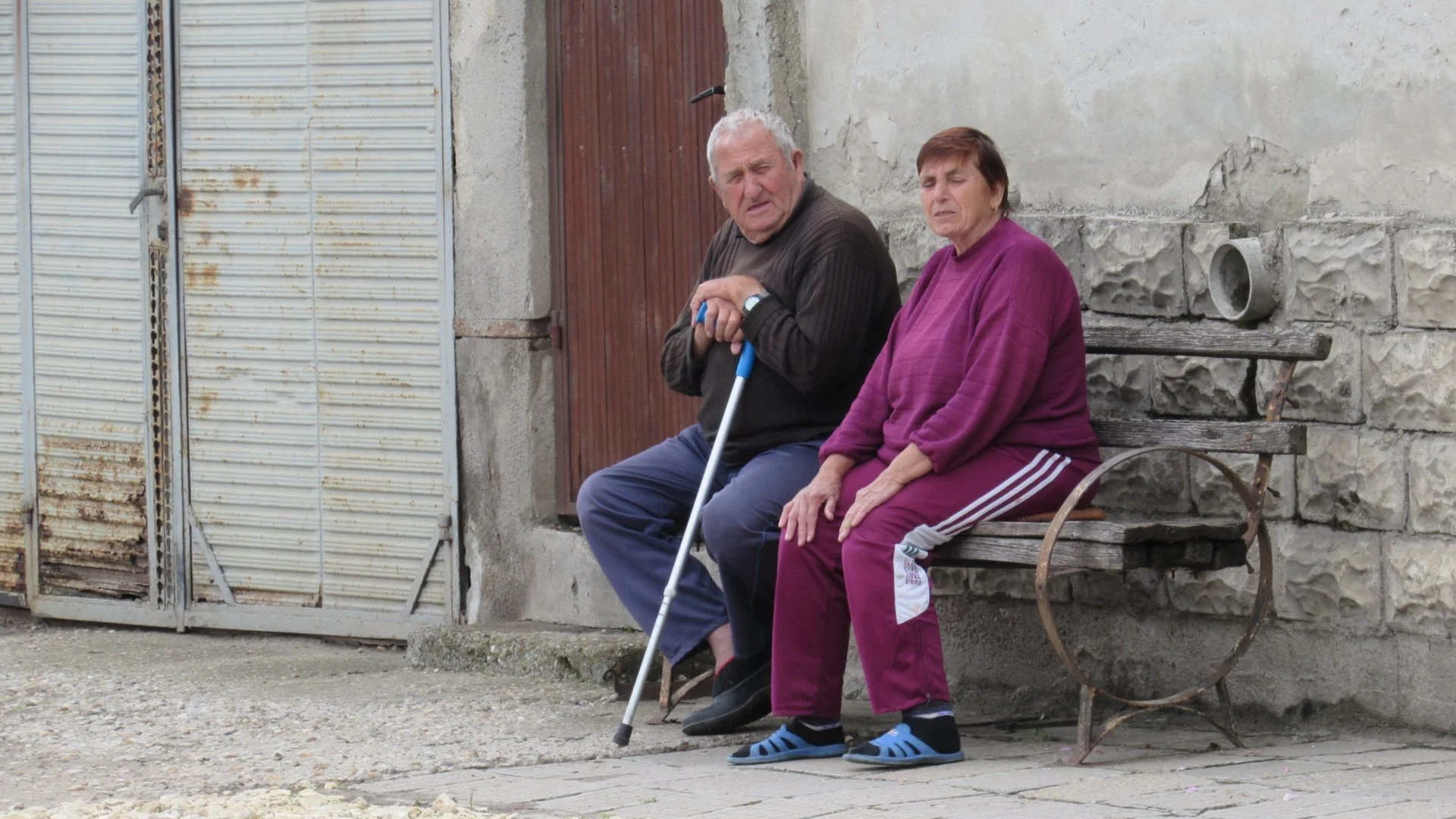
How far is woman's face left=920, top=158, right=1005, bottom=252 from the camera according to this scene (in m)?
4.59

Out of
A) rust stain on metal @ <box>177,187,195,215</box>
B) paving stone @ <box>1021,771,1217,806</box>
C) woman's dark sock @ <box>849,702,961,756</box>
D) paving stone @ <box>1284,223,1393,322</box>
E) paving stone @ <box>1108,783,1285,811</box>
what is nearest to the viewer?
paving stone @ <box>1108,783,1285,811</box>

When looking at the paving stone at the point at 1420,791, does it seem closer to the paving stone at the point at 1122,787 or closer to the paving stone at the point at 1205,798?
the paving stone at the point at 1205,798

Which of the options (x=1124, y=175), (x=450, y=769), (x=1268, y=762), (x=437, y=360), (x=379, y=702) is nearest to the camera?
(x=1268, y=762)

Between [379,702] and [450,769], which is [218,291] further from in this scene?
[450,769]

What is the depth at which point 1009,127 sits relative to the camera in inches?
205

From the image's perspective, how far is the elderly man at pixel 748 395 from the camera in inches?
190

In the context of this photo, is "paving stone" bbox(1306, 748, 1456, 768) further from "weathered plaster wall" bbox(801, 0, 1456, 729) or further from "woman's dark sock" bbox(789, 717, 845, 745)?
"woman's dark sock" bbox(789, 717, 845, 745)

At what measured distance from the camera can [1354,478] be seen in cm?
450

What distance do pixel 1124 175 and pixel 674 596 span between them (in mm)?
1481

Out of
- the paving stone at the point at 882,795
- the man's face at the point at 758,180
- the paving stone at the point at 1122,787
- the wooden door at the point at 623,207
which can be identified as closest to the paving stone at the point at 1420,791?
the paving stone at the point at 1122,787

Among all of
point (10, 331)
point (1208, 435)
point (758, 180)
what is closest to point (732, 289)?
point (758, 180)

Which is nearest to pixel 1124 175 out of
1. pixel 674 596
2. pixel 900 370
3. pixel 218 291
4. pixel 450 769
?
pixel 900 370

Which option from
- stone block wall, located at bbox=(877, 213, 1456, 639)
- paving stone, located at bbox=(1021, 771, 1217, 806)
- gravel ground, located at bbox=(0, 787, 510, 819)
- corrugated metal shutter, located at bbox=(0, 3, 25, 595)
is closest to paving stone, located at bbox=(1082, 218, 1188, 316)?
stone block wall, located at bbox=(877, 213, 1456, 639)

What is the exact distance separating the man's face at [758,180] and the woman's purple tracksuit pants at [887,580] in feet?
2.46
